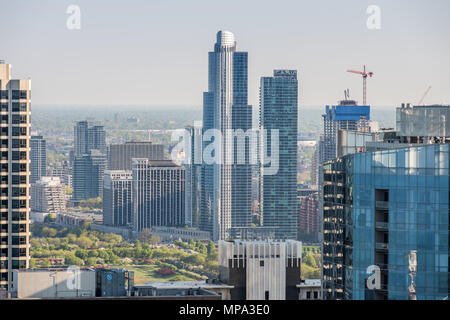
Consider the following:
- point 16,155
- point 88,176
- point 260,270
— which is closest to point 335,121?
point 88,176

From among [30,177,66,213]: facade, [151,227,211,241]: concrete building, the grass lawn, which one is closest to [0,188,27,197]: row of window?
the grass lawn

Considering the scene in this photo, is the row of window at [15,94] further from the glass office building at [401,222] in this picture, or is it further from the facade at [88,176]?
the facade at [88,176]

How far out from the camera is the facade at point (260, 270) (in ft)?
64.2

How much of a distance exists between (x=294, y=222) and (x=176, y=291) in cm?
7468

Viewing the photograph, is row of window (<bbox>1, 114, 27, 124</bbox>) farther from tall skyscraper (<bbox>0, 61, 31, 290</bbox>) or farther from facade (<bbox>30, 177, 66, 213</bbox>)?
facade (<bbox>30, 177, 66, 213</bbox>)

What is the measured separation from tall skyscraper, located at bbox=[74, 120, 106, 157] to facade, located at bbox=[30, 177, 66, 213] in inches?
253

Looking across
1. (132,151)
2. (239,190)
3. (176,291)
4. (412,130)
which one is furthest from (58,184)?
(412,130)

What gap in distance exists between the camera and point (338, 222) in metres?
11.0

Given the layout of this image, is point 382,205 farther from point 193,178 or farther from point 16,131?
point 193,178

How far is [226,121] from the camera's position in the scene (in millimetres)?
108062

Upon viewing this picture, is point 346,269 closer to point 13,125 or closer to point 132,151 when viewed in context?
point 13,125
